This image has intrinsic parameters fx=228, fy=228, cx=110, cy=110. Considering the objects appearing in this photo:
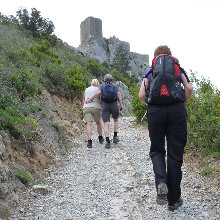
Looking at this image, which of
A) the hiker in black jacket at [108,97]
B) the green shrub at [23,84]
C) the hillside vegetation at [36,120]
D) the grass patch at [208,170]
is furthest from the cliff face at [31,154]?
the grass patch at [208,170]

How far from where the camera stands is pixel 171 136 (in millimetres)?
2713

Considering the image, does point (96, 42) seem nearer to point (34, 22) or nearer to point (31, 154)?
point (34, 22)

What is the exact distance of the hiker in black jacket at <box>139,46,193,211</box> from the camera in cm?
260

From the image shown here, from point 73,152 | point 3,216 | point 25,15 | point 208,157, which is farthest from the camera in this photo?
point 25,15

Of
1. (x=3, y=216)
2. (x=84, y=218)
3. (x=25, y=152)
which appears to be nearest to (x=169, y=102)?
(x=84, y=218)

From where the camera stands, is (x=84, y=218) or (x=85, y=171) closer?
(x=84, y=218)

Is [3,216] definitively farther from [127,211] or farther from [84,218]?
[127,211]

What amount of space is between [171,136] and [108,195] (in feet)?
4.40

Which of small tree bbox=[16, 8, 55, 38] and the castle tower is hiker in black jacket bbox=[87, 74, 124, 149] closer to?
small tree bbox=[16, 8, 55, 38]

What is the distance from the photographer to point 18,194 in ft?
10.2

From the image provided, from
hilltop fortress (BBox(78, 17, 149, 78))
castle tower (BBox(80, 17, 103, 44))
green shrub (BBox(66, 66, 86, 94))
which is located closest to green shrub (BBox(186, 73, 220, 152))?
green shrub (BBox(66, 66, 86, 94))

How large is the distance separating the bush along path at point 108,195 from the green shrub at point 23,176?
0.15 metres

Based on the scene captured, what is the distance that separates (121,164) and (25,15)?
2025 centimetres

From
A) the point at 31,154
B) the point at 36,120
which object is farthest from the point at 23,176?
the point at 36,120
